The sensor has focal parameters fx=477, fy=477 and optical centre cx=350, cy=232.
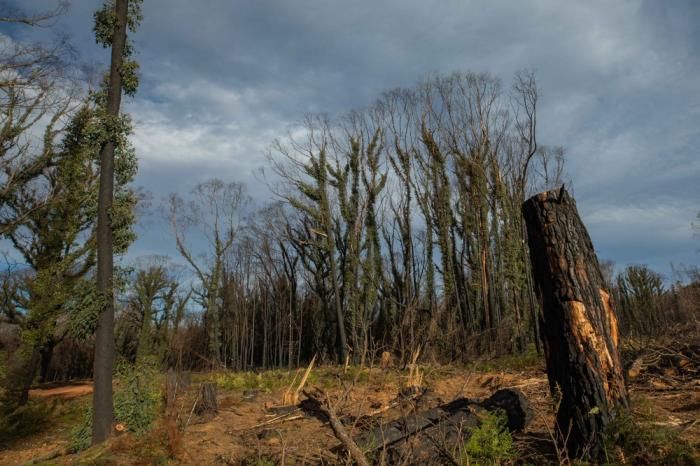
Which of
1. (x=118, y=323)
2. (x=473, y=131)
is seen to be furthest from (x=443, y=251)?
(x=118, y=323)

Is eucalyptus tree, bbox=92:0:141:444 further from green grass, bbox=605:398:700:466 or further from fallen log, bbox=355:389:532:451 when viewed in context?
green grass, bbox=605:398:700:466

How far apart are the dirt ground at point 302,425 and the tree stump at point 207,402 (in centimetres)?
17

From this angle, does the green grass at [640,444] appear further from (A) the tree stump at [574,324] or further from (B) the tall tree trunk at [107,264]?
(B) the tall tree trunk at [107,264]

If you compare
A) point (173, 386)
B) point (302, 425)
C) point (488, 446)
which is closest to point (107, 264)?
point (173, 386)

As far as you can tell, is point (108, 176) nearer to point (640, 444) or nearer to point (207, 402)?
point (207, 402)

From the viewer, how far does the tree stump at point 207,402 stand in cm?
918

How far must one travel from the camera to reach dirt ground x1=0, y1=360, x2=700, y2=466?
5707 mm

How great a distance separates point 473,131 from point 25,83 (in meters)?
20.4

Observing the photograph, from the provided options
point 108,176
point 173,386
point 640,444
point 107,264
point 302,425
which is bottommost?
point 302,425

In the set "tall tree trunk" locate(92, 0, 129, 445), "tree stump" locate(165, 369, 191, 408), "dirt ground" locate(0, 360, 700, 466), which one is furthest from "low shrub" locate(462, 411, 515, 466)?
"tall tree trunk" locate(92, 0, 129, 445)

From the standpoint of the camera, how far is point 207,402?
924cm

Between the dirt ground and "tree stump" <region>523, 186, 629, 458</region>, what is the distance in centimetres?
40

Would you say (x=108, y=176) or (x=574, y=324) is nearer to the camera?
(x=574, y=324)

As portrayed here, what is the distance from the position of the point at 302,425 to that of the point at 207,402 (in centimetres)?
226
